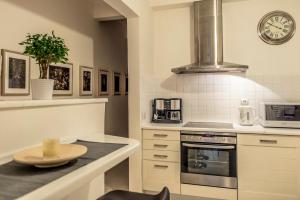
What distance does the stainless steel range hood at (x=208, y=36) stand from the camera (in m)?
2.88

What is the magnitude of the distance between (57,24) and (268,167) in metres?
2.70

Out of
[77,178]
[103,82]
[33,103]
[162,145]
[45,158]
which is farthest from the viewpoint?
[103,82]

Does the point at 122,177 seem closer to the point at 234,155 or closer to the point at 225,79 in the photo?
the point at 234,155

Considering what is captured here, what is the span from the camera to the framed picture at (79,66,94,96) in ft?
9.75

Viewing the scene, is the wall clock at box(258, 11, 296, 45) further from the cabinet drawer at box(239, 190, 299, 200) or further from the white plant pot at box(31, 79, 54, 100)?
the white plant pot at box(31, 79, 54, 100)

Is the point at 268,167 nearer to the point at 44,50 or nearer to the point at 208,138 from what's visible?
the point at 208,138

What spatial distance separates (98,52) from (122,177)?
6.24 feet

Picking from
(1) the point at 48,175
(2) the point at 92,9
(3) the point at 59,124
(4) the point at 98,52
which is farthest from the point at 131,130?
(1) the point at 48,175

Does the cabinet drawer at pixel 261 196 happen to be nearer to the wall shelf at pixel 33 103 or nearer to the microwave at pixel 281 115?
the microwave at pixel 281 115

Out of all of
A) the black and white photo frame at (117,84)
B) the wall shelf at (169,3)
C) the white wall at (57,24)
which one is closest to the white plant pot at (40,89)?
the white wall at (57,24)

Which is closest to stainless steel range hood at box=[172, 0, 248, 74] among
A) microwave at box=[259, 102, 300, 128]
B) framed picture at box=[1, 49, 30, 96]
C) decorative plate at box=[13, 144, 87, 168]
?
microwave at box=[259, 102, 300, 128]

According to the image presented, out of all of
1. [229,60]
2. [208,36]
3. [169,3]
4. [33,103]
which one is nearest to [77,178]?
[33,103]

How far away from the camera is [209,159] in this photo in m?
2.57

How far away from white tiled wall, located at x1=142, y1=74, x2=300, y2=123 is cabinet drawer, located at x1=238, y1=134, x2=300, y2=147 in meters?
0.61
